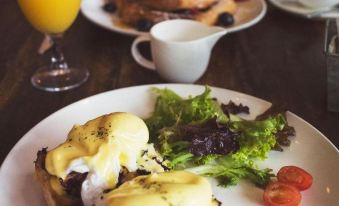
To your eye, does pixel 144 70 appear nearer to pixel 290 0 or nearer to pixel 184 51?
pixel 184 51

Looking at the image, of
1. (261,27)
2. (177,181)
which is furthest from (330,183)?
(261,27)

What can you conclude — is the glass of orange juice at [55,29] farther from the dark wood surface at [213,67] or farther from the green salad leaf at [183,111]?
the green salad leaf at [183,111]

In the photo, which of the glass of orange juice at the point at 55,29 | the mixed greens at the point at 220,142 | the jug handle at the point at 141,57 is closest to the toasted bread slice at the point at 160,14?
the jug handle at the point at 141,57

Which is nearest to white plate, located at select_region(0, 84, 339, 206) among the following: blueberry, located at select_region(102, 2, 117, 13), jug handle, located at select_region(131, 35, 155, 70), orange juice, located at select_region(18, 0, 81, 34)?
jug handle, located at select_region(131, 35, 155, 70)

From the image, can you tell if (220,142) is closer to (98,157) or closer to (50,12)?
(98,157)

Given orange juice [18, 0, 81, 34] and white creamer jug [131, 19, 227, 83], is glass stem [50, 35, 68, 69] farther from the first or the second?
white creamer jug [131, 19, 227, 83]

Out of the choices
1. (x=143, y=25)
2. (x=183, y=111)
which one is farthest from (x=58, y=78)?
(x=183, y=111)
